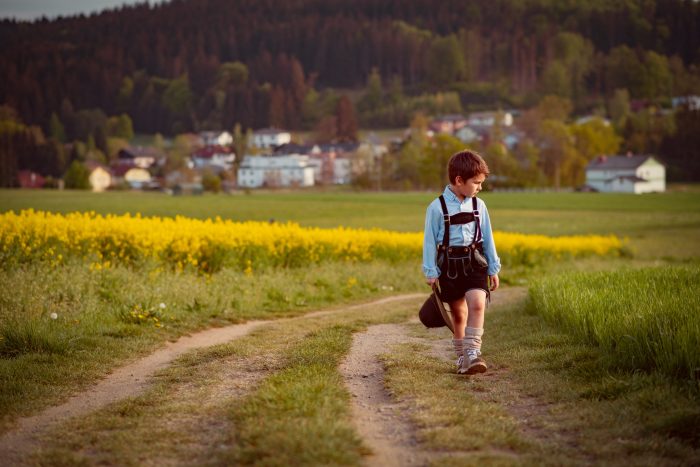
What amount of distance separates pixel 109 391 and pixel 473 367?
11.4 feet

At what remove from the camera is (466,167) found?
8.12 m

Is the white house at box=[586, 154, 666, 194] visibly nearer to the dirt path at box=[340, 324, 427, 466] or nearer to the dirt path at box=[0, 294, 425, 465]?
the dirt path at box=[0, 294, 425, 465]

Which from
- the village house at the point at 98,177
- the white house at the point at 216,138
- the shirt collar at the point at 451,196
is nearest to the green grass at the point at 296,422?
the shirt collar at the point at 451,196

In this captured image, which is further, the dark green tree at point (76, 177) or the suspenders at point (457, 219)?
the dark green tree at point (76, 177)

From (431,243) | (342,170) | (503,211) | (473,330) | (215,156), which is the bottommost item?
(503,211)

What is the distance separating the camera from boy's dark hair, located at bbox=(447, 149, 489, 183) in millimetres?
8117

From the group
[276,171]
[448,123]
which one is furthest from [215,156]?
[448,123]

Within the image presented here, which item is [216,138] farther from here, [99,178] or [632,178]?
[632,178]

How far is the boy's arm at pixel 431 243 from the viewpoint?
819 centimetres

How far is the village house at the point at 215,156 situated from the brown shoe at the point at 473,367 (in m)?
146

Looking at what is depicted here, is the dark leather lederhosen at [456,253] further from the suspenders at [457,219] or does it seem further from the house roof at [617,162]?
the house roof at [617,162]

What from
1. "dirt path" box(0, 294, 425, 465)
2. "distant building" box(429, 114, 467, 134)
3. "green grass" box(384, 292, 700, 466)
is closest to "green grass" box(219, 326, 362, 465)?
"green grass" box(384, 292, 700, 466)

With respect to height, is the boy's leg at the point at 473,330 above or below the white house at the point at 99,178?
below

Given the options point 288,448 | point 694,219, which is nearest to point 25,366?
point 288,448
